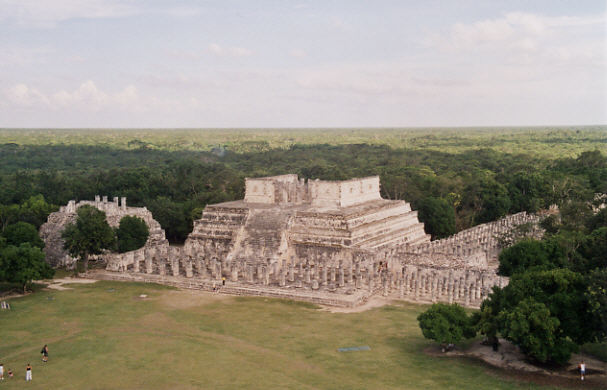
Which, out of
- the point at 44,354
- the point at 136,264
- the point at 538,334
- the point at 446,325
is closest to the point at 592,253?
the point at 538,334

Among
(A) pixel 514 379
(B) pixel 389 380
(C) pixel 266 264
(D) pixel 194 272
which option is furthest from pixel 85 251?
(A) pixel 514 379

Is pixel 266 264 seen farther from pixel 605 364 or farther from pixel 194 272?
pixel 605 364

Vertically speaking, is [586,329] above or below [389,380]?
above

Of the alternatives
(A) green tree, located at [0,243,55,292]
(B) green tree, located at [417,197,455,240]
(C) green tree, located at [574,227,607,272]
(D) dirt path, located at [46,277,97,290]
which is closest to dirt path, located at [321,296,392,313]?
(C) green tree, located at [574,227,607,272]

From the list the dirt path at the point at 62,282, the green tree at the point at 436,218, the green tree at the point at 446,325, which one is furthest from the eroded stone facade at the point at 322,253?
the green tree at the point at 446,325

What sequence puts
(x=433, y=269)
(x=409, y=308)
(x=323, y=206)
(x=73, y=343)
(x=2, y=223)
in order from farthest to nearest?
(x=2, y=223) < (x=323, y=206) < (x=433, y=269) < (x=409, y=308) < (x=73, y=343)

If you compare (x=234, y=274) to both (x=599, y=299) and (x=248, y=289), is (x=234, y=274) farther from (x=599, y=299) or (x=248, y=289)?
(x=599, y=299)
